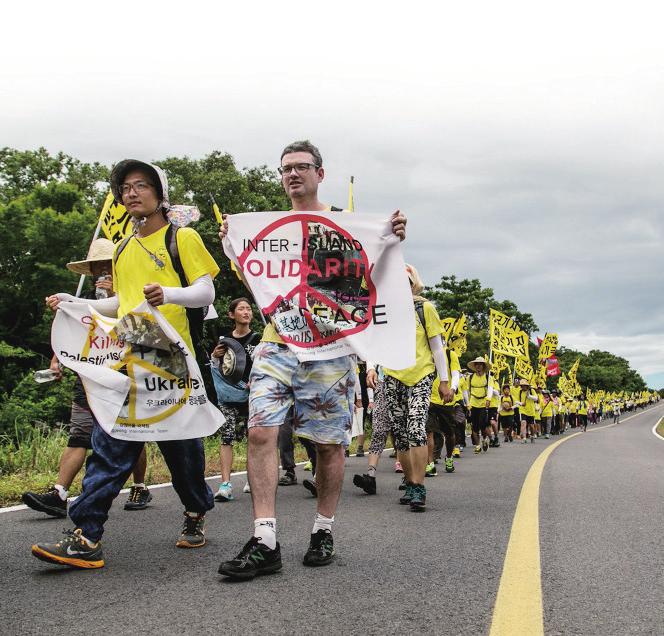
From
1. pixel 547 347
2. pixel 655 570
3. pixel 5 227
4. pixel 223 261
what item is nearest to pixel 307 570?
pixel 655 570

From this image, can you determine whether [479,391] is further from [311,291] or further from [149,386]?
[149,386]

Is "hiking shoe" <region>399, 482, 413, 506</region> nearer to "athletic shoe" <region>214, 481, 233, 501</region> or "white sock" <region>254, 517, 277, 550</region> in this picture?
"athletic shoe" <region>214, 481, 233, 501</region>

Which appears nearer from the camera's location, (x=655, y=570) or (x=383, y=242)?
(x=655, y=570)

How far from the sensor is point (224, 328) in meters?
29.7

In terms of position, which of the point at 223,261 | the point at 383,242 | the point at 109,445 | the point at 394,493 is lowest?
the point at 394,493

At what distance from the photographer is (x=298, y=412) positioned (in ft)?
12.7

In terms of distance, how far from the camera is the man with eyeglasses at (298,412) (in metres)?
3.63

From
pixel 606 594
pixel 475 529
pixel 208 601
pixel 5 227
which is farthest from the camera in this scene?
pixel 5 227

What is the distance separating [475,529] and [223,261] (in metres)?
24.0

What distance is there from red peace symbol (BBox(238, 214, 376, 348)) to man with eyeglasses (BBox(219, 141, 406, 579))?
0.10 m

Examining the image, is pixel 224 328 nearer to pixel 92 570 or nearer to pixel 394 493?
pixel 394 493

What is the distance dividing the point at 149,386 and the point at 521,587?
200 centimetres

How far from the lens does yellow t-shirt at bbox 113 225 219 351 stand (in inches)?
154

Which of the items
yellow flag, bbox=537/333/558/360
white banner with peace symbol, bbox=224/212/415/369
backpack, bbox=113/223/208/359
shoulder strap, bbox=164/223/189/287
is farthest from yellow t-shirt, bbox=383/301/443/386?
yellow flag, bbox=537/333/558/360
